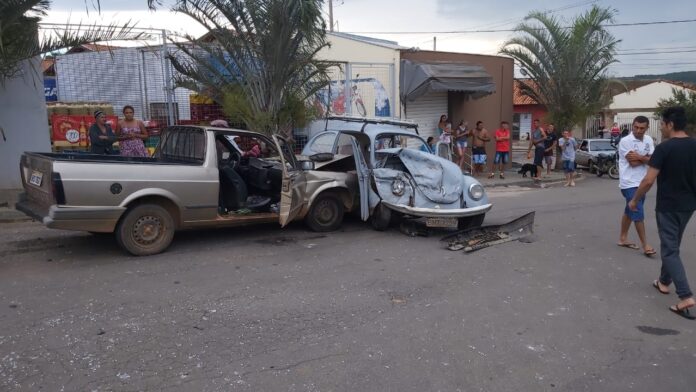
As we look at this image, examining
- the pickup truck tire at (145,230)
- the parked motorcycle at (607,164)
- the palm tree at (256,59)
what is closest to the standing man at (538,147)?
the parked motorcycle at (607,164)

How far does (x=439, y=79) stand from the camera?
16.1 m

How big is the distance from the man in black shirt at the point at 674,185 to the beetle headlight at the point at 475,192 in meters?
2.91

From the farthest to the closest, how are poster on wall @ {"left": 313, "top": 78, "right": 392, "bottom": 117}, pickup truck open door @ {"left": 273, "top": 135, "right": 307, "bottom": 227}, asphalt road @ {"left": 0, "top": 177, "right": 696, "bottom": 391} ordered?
1. poster on wall @ {"left": 313, "top": 78, "right": 392, "bottom": 117}
2. pickup truck open door @ {"left": 273, "top": 135, "right": 307, "bottom": 227}
3. asphalt road @ {"left": 0, "top": 177, "right": 696, "bottom": 391}

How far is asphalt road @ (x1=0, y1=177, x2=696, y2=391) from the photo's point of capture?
385 cm

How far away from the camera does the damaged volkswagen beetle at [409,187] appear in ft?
26.2

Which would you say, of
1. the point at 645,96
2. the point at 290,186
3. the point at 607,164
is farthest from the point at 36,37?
the point at 645,96

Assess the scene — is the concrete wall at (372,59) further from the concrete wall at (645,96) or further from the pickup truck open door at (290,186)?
the concrete wall at (645,96)

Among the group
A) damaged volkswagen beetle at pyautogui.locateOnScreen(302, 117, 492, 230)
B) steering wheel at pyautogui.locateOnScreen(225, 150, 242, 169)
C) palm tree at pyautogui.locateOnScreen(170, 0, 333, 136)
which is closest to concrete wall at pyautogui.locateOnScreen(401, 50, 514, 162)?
palm tree at pyautogui.locateOnScreen(170, 0, 333, 136)

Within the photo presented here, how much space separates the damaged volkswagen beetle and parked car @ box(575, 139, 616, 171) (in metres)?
13.3

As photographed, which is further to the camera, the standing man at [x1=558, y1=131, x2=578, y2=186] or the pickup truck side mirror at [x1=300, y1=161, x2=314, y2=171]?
the standing man at [x1=558, y1=131, x2=578, y2=186]

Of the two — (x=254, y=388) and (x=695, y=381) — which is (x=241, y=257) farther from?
(x=695, y=381)

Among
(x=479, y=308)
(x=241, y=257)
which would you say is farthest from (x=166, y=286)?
(x=479, y=308)

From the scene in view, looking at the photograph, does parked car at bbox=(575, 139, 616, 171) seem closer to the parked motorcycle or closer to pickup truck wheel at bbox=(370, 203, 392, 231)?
the parked motorcycle

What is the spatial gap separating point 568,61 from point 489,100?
277 cm
